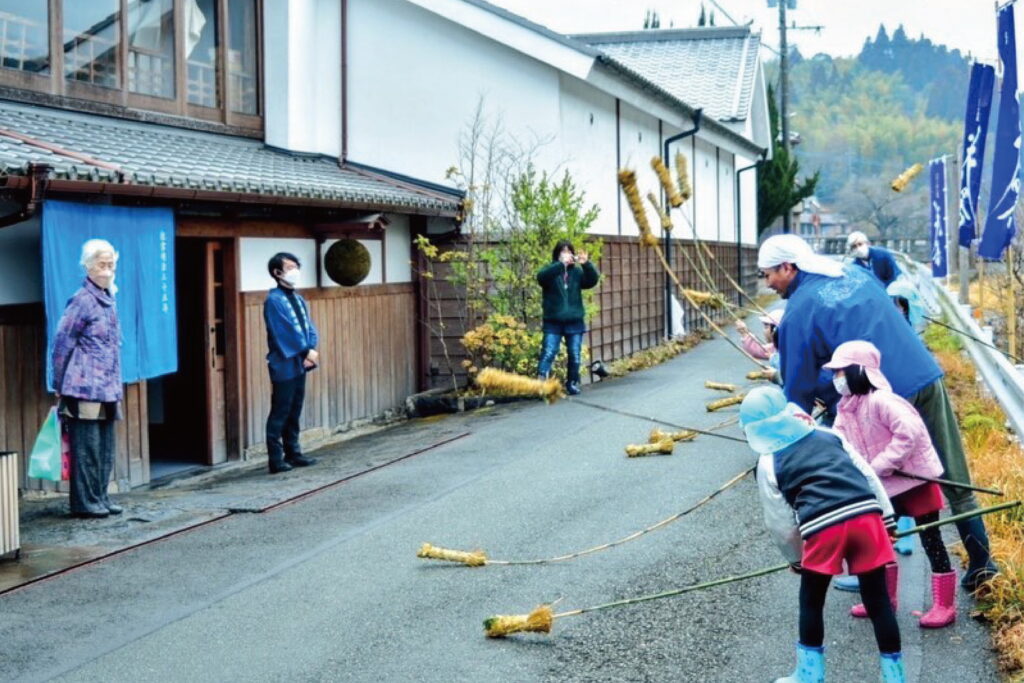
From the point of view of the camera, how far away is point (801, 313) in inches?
240

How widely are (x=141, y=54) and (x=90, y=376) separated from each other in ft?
18.0

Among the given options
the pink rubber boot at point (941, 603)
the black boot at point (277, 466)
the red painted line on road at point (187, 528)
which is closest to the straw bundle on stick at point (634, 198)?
the pink rubber boot at point (941, 603)

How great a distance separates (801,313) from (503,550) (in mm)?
2766

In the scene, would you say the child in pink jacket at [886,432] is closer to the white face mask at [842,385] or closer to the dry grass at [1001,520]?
the white face mask at [842,385]

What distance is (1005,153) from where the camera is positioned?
917 centimetres

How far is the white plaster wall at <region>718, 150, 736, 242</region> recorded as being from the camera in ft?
103

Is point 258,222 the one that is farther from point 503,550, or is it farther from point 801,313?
point 801,313

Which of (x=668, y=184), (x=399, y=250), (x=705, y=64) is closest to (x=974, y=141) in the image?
(x=668, y=184)

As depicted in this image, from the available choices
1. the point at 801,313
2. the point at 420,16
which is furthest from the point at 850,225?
the point at 801,313

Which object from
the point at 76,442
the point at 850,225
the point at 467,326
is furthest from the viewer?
the point at 850,225

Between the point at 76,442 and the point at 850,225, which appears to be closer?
the point at 76,442

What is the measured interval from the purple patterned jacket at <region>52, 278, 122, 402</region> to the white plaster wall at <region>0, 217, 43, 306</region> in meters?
0.83

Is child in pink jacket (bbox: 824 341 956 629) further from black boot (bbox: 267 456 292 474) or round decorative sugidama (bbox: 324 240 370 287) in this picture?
round decorative sugidama (bbox: 324 240 370 287)

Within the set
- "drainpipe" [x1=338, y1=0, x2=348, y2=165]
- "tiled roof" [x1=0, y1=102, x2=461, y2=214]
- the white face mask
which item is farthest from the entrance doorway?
the white face mask
